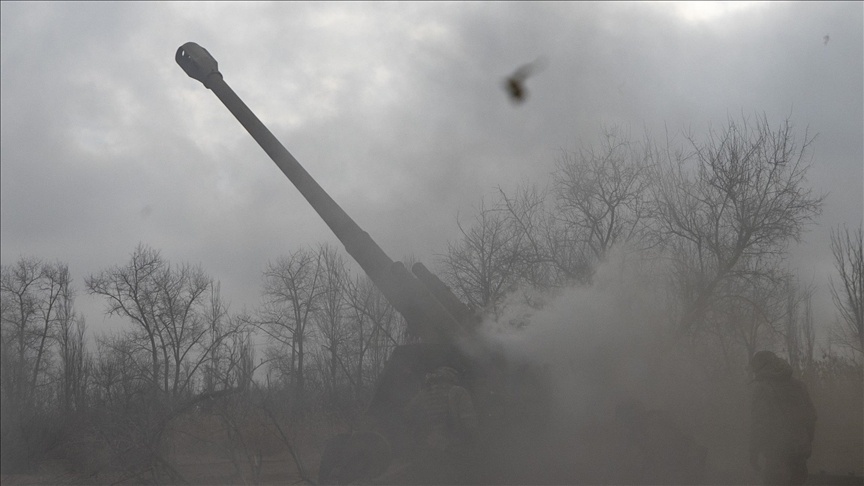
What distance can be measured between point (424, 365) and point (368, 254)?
210 cm

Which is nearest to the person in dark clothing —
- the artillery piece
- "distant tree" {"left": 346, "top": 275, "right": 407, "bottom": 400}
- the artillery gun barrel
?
the artillery piece

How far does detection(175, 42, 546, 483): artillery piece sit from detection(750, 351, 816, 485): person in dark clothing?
113 inches

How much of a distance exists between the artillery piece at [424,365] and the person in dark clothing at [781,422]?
2865mm

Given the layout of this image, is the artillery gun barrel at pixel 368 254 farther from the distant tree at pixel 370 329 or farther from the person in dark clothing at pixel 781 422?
the distant tree at pixel 370 329

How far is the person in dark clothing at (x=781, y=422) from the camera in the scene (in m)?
9.16

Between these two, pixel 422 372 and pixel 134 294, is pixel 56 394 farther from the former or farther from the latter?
pixel 134 294

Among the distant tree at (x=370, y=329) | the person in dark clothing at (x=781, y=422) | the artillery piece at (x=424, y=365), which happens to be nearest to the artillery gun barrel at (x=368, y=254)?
the artillery piece at (x=424, y=365)

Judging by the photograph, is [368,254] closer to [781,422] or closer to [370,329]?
[781,422]

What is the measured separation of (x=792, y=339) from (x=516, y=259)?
8.84 metres

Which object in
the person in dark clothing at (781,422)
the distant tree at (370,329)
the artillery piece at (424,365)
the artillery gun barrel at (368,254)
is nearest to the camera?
the person in dark clothing at (781,422)

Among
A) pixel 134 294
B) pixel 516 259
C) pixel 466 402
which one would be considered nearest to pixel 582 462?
pixel 466 402

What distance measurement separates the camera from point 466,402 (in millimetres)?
9188

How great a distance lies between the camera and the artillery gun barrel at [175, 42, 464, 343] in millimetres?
10688

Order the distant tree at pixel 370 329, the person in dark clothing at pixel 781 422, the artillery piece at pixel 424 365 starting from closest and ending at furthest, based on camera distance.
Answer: the person in dark clothing at pixel 781 422 → the artillery piece at pixel 424 365 → the distant tree at pixel 370 329
